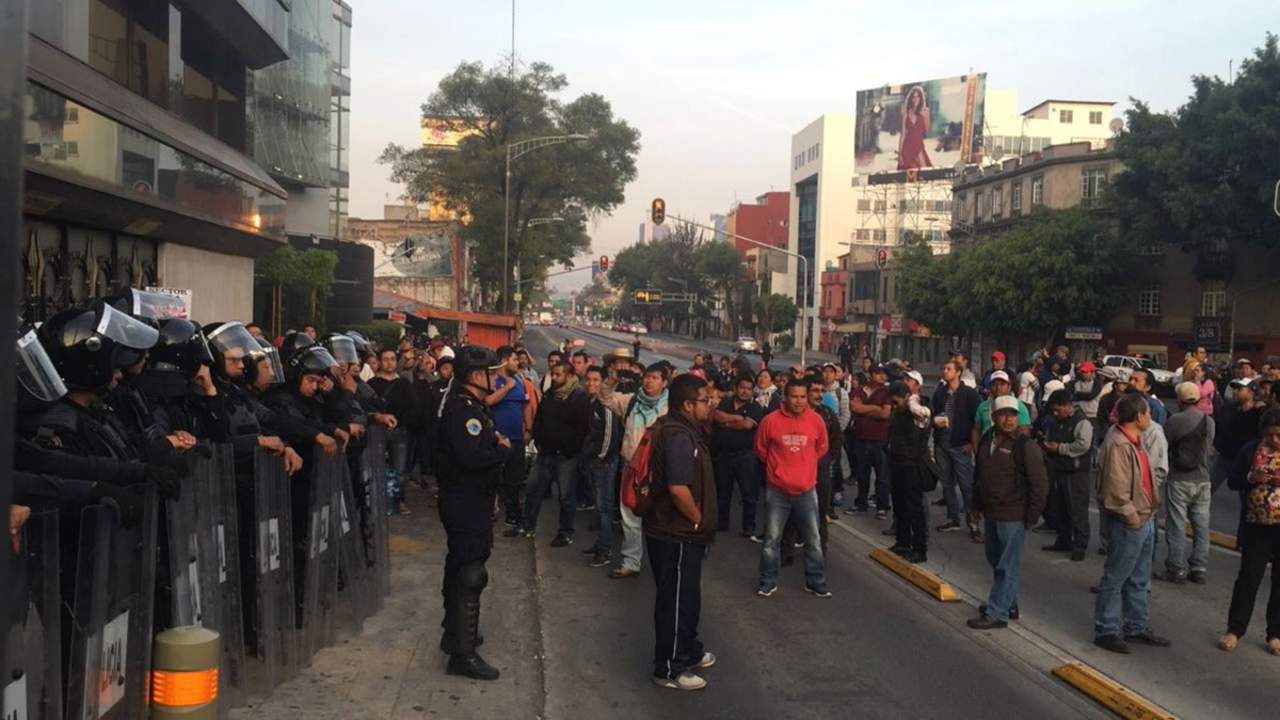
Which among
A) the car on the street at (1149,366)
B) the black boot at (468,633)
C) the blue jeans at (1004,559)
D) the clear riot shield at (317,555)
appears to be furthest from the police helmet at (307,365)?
the car on the street at (1149,366)

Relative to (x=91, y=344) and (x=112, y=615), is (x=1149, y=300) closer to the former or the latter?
(x=91, y=344)

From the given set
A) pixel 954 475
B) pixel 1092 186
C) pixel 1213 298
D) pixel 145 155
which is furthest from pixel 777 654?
pixel 1092 186

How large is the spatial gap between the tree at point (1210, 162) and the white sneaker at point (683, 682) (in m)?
40.6

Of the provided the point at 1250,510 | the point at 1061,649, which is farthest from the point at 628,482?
the point at 1250,510

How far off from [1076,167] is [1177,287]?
28.5 ft

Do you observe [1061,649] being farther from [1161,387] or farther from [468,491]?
[1161,387]

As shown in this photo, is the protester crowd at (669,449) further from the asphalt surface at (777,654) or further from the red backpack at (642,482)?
the asphalt surface at (777,654)

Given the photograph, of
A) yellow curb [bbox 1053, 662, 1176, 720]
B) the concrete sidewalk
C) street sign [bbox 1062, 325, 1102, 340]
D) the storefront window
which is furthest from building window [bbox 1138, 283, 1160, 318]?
yellow curb [bbox 1053, 662, 1176, 720]

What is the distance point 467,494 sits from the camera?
6211mm

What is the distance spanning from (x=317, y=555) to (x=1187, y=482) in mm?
7052

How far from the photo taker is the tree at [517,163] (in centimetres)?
5156

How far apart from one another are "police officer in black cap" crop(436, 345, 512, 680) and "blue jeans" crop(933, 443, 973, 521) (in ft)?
21.5

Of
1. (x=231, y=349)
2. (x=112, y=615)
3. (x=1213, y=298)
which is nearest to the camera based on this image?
(x=112, y=615)

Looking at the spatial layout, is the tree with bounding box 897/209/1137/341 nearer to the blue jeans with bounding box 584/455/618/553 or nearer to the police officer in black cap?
the blue jeans with bounding box 584/455/618/553
